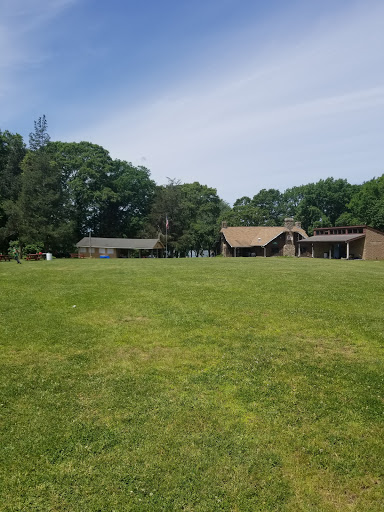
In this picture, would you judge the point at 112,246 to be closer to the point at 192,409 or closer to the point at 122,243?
the point at 122,243

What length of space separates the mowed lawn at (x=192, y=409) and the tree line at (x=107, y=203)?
→ 140 feet

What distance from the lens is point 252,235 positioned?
205 ft

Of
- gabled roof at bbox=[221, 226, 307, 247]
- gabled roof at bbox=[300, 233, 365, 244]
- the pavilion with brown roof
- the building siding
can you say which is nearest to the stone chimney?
the pavilion with brown roof

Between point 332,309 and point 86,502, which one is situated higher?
point 332,309

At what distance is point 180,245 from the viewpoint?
65438 mm

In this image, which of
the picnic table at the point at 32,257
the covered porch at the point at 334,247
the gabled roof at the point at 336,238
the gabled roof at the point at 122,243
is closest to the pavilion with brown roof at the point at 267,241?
the covered porch at the point at 334,247

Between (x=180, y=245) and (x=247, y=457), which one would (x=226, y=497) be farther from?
(x=180, y=245)

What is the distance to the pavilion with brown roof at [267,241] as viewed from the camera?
59719mm

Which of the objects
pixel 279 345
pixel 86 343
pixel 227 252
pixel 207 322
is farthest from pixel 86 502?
pixel 227 252

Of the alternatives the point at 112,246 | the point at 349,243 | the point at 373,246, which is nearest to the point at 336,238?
the point at 349,243

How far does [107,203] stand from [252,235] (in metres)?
30.9

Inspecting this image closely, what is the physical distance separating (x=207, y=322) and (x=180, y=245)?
56226mm

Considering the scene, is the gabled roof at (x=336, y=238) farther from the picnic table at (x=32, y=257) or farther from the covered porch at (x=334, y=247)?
the picnic table at (x=32, y=257)

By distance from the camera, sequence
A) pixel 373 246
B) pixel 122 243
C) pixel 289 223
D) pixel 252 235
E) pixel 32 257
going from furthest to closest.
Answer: pixel 122 243, pixel 252 235, pixel 289 223, pixel 373 246, pixel 32 257
